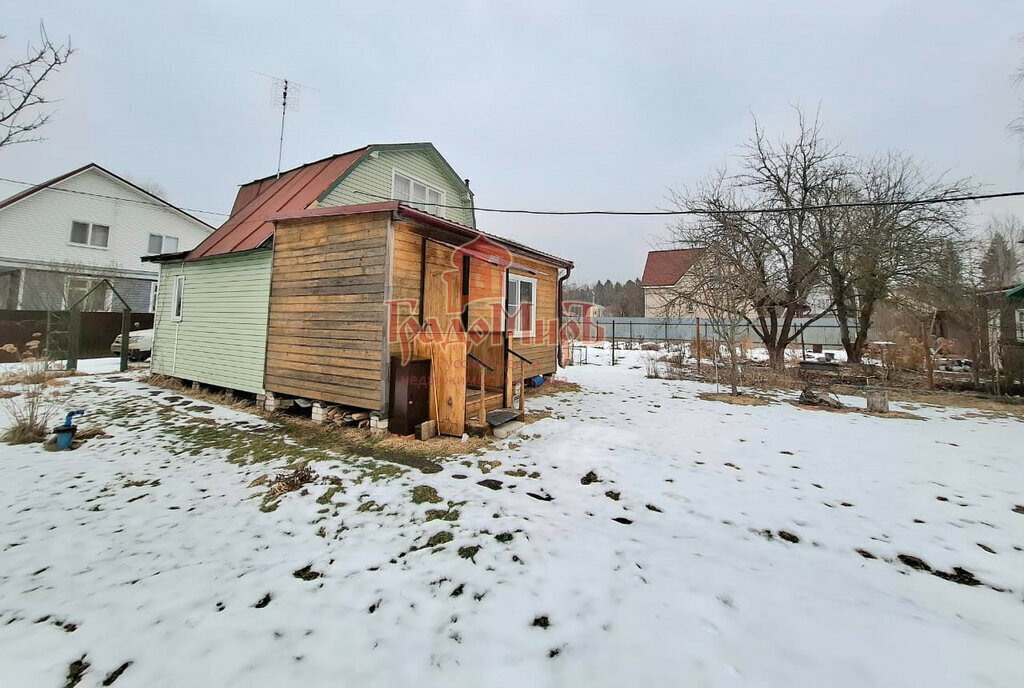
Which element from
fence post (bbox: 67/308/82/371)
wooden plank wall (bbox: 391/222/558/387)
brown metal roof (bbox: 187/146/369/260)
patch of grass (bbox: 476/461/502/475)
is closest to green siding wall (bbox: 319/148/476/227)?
brown metal roof (bbox: 187/146/369/260)

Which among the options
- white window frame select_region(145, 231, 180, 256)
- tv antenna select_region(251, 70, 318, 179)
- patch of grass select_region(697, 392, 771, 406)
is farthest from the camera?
white window frame select_region(145, 231, 180, 256)

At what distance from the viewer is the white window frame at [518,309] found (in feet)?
27.5

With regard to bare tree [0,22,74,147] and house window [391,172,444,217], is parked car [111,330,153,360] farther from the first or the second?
bare tree [0,22,74,147]

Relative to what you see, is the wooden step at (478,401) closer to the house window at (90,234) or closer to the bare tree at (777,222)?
the bare tree at (777,222)

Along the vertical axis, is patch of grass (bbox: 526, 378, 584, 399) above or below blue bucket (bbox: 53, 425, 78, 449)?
above

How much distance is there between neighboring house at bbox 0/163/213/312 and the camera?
46.7ft

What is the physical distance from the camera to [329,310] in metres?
5.84

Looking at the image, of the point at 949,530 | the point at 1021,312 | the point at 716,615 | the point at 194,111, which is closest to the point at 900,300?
the point at 1021,312

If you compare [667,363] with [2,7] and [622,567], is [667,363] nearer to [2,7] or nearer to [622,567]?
[622,567]

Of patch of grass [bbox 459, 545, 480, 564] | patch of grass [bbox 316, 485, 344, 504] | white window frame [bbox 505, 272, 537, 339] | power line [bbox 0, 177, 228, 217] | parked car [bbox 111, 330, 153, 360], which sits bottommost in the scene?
patch of grass [bbox 459, 545, 480, 564]

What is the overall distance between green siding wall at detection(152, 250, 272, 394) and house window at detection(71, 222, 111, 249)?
12.0m

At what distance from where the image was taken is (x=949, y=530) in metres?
2.95

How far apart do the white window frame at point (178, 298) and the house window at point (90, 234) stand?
12.7 metres

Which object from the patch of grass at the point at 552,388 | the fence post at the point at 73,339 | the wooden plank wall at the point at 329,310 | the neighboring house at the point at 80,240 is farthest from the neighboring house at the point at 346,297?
the neighboring house at the point at 80,240
